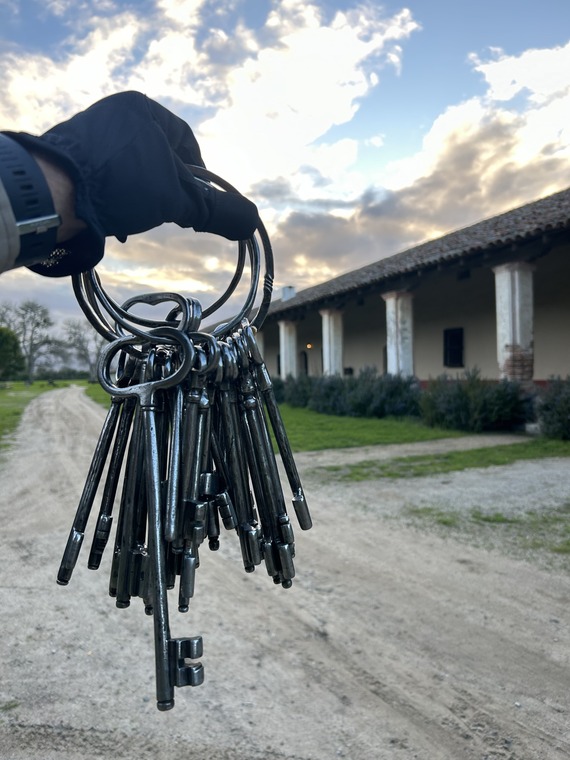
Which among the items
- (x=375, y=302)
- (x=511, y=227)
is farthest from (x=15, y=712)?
(x=375, y=302)

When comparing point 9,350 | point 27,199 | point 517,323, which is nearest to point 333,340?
point 517,323

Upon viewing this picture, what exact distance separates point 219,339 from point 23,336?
46479 mm

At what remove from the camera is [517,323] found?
13.7 metres

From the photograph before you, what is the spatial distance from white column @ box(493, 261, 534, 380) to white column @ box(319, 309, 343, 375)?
844 cm

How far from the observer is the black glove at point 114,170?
3.68 ft

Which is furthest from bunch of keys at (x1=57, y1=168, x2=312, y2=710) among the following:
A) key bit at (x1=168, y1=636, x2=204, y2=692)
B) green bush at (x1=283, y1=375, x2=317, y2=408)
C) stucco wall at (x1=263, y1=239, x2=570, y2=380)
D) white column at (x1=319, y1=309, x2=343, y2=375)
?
white column at (x1=319, y1=309, x2=343, y2=375)

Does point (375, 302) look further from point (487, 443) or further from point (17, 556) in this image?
point (17, 556)

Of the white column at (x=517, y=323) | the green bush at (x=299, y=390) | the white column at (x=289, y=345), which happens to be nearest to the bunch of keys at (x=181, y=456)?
the white column at (x=517, y=323)

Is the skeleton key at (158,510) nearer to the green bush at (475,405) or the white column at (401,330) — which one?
the green bush at (475,405)

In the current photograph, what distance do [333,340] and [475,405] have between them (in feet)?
29.4

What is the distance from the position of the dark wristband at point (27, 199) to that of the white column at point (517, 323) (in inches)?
546

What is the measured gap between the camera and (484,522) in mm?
6047

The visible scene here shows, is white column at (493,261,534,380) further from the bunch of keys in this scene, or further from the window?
the bunch of keys

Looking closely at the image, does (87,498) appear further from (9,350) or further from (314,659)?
(9,350)
